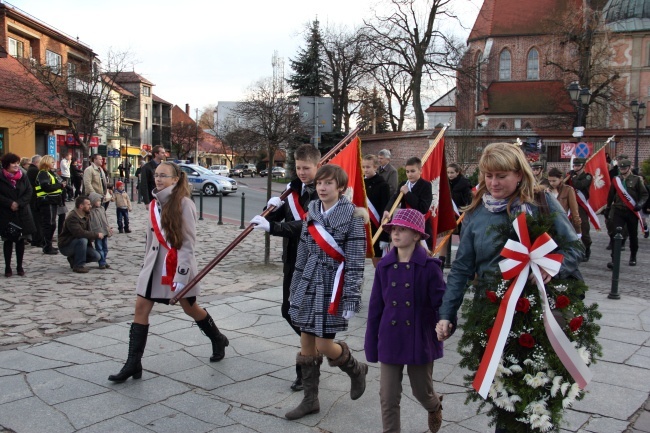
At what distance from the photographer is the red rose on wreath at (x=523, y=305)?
288cm

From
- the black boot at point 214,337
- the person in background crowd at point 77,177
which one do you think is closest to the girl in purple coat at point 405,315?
the black boot at point 214,337

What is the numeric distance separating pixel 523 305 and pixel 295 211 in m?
2.20

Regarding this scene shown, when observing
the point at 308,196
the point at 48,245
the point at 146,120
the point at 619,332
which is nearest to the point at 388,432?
the point at 308,196

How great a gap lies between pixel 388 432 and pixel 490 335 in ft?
3.39

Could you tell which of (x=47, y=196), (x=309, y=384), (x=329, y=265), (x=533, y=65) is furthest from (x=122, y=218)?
(x=533, y=65)

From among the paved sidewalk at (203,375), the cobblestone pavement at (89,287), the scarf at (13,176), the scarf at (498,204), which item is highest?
the scarf at (13,176)

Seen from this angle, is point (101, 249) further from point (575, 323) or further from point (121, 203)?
point (575, 323)

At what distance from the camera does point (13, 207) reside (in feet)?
29.5

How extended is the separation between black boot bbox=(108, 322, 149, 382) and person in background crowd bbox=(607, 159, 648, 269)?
937cm

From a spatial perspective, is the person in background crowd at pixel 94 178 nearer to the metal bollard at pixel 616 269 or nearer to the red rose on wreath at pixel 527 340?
the metal bollard at pixel 616 269

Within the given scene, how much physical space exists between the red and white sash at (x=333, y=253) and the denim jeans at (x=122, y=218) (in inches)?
458

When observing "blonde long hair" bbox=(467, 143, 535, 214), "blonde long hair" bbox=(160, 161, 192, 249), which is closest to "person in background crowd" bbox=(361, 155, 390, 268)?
"blonde long hair" bbox=(160, 161, 192, 249)

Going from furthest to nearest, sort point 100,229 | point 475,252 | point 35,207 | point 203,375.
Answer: point 35,207 → point 100,229 → point 203,375 → point 475,252

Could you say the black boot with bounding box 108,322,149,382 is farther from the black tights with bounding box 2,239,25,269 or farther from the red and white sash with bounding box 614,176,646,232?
the red and white sash with bounding box 614,176,646,232
